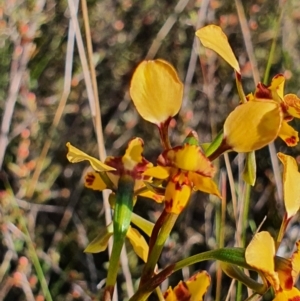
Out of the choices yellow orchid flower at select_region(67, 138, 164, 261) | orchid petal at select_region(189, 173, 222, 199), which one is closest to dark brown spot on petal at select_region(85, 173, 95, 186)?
yellow orchid flower at select_region(67, 138, 164, 261)

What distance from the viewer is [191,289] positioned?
2.02 feet

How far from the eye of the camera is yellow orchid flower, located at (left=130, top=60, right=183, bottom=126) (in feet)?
1.52

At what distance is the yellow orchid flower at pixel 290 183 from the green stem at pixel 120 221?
12 centimetres

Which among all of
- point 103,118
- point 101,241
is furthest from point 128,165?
point 103,118

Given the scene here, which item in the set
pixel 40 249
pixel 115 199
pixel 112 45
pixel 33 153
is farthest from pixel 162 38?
pixel 115 199

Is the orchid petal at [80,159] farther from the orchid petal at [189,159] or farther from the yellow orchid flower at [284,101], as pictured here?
the yellow orchid flower at [284,101]

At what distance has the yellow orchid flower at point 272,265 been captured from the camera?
443mm

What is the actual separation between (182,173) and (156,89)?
69 millimetres

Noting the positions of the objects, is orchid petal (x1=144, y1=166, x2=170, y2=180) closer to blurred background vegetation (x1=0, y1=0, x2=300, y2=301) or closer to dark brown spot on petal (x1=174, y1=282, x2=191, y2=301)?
dark brown spot on petal (x1=174, y1=282, x2=191, y2=301)

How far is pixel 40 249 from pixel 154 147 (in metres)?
0.36

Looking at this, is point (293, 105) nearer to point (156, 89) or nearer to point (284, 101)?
point (284, 101)

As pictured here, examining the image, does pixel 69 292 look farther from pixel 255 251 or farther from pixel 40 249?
pixel 255 251

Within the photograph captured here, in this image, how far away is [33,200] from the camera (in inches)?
60.2

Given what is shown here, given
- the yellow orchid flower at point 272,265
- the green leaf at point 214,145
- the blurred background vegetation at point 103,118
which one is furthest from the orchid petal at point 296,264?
the blurred background vegetation at point 103,118
